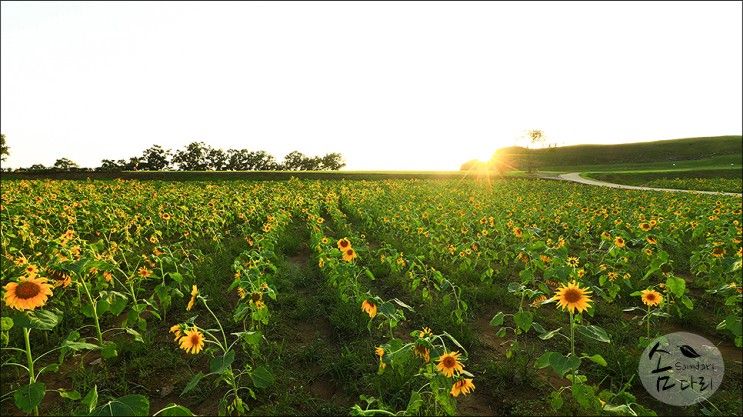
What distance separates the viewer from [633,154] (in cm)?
8219

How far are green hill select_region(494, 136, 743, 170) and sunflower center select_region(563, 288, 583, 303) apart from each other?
80734 mm

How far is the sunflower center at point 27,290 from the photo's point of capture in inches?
129

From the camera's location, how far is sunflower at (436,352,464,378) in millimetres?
3018

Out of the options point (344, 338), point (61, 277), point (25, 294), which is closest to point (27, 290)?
point (25, 294)

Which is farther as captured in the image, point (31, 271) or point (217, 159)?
point (217, 159)

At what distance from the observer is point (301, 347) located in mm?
4773

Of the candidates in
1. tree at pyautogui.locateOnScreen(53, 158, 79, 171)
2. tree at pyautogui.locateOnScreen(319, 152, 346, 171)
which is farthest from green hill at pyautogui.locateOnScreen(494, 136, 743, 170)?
tree at pyautogui.locateOnScreen(53, 158, 79, 171)

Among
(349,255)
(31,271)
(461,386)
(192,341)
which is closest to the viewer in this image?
(461,386)

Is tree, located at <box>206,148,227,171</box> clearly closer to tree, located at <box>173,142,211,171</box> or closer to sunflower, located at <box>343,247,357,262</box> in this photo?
tree, located at <box>173,142,211,171</box>

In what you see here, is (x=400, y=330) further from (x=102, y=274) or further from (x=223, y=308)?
(x=102, y=274)

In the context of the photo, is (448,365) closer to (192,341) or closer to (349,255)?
(192,341)

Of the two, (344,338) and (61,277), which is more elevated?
(61,277)

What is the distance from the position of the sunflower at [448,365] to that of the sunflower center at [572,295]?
1.24m

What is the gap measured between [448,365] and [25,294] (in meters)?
3.36
